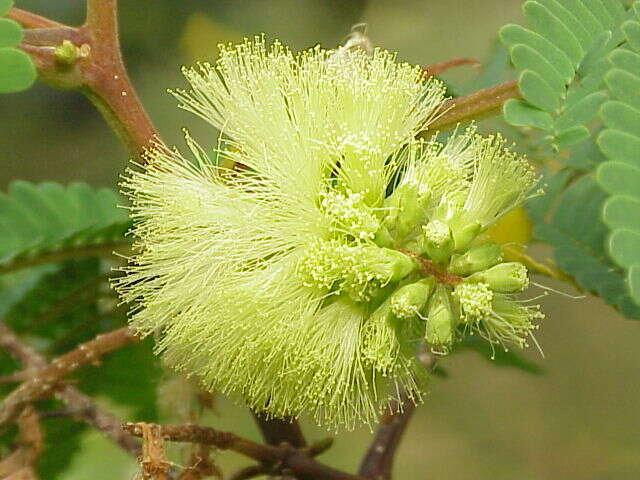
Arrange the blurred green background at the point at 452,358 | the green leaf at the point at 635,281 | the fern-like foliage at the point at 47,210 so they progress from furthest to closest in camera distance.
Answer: the blurred green background at the point at 452,358 → the fern-like foliage at the point at 47,210 → the green leaf at the point at 635,281

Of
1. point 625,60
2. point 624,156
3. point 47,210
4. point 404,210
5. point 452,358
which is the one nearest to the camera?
point 624,156

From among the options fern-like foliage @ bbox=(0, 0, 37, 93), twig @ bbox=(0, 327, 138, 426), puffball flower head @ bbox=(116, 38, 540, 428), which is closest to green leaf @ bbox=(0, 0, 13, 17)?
fern-like foliage @ bbox=(0, 0, 37, 93)

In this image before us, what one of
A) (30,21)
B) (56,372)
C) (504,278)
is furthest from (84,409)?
(504,278)

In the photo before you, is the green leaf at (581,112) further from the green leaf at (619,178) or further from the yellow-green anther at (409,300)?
the yellow-green anther at (409,300)

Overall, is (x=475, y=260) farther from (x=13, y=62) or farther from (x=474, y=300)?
(x=13, y=62)

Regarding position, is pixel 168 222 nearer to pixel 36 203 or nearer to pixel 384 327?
pixel 384 327

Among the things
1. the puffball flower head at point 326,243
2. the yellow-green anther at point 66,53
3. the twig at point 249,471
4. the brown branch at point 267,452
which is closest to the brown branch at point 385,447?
the brown branch at point 267,452
